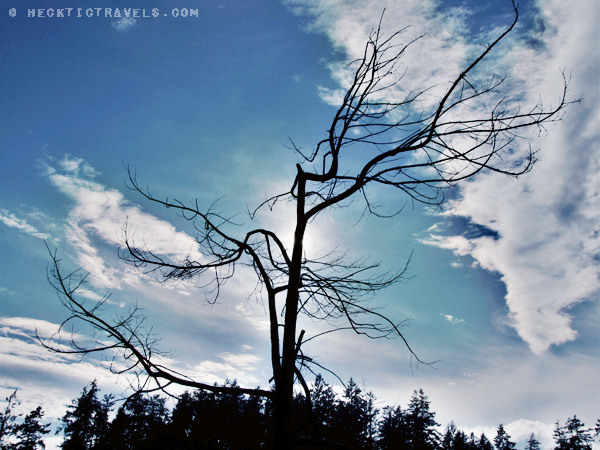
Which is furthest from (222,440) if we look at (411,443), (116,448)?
(116,448)

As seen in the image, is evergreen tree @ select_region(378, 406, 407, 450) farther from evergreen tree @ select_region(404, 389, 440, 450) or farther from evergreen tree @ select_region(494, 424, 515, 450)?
evergreen tree @ select_region(494, 424, 515, 450)

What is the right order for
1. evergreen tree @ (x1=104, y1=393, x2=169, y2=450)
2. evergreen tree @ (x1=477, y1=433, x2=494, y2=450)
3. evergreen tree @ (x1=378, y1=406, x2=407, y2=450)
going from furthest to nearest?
evergreen tree @ (x1=477, y1=433, x2=494, y2=450), evergreen tree @ (x1=378, y1=406, x2=407, y2=450), evergreen tree @ (x1=104, y1=393, x2=169, y2=450)

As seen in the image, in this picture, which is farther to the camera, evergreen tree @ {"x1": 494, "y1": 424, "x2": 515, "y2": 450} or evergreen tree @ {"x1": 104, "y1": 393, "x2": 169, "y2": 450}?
evergreen tree @ {"x1": 494, "y1": 424, "x2": 515, "y2": 450}

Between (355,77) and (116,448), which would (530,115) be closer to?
(355,77)

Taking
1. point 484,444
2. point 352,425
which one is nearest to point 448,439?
point 484,444

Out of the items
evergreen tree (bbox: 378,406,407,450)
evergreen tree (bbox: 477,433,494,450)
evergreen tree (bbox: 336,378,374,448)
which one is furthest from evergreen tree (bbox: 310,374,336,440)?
evergreen tree (bbox: 477,433,494,450)

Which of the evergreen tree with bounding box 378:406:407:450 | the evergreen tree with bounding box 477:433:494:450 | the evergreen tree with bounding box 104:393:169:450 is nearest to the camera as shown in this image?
the evergreen tree with bounding box 104:393:169:450

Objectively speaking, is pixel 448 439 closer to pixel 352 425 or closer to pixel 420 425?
pixel 420 425

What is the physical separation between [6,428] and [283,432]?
54.4m

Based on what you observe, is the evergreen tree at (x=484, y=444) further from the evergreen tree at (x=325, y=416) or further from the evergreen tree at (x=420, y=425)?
the evergreen tree at (x=325, y=416)

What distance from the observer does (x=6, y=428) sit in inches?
1412

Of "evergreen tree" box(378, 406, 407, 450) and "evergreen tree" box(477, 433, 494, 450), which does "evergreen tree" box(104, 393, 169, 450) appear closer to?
"evergreen tree" box(378, 406, 407, 450)

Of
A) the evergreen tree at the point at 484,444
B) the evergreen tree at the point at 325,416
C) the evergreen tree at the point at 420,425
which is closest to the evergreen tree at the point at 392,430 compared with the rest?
the evergreen tree at the point at 420,425

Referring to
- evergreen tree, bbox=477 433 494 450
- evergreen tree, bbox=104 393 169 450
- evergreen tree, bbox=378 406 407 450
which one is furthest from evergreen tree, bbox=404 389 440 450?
evergreen tree, bbox=104 393 169 450
